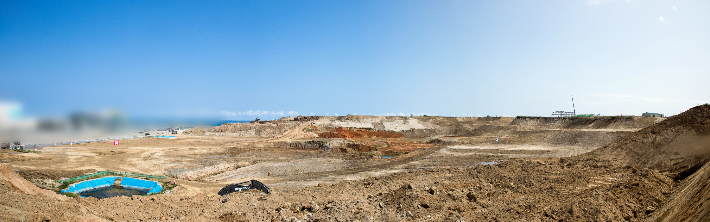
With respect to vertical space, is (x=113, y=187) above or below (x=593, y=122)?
below

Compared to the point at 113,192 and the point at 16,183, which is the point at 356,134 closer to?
the point at 113,192

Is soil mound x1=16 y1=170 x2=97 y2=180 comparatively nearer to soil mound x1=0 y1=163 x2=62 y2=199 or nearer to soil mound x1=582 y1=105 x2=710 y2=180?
soil mound x1=0 y1=163 x2=62 y2=199

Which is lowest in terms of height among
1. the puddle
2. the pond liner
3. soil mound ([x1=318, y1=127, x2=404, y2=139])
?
the puddle

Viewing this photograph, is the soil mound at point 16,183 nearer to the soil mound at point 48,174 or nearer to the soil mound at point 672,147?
the soil mound at point 48,174

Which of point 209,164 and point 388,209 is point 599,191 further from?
point 209,164

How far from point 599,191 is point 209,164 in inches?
1033

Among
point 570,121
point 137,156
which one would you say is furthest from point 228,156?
point 570,121

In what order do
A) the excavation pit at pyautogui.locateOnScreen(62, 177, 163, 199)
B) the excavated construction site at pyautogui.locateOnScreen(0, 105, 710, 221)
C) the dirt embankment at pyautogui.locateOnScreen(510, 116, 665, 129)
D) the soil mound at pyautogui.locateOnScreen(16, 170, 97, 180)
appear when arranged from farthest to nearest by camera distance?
the dirt embankment at pyautogui.locateOnScreen(510, 116, 665, 129) < the soil mound at pyautogui.locateOnScreen(16, 170, 97, 180) < the excavation pit at pyautogui.locateOnScreen(62, 177, 163, 199) < the excavated construction site at pyautogui.locateOnScreen(0, 105, 710, 221)

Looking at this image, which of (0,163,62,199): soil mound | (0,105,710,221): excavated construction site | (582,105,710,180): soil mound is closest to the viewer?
(0,105,710,221): excavated construction site

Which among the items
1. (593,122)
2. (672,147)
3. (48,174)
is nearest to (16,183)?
(48,174)

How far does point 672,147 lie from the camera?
15.9 m

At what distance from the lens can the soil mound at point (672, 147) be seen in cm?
1300

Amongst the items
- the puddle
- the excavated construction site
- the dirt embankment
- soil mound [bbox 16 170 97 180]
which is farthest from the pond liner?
the dirt embankment

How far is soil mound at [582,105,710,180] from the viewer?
13.0 m
